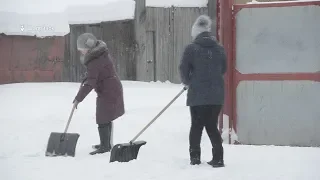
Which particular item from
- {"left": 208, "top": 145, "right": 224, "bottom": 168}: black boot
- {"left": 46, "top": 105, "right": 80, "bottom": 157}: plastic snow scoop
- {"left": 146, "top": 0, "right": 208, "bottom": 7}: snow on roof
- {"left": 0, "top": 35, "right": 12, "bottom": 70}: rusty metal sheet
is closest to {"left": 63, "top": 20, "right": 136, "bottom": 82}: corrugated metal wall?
{"left": 146, "top": 0, "right": 208, "bottom": 7}: snow on roof

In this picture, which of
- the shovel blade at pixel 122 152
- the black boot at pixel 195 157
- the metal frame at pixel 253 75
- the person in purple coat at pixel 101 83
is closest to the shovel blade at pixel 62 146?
the person in purple coat at pixel 101 83

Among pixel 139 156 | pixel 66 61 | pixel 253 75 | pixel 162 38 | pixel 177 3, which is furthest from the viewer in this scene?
pixel 66 61

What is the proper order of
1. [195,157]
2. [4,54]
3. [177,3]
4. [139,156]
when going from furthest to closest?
[4,54]
[177,3]
[139,156]
[195,157]

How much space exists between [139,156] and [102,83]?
101cm

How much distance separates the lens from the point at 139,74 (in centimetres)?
1571

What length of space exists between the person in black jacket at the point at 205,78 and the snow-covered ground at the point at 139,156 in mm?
450

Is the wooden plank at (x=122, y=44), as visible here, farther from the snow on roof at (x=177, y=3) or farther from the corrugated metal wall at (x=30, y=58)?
the corrugated metal wall at (x=30, y=58)

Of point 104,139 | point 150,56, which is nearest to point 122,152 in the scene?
point 104,139

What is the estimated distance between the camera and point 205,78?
17.2ft

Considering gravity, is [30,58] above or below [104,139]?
above

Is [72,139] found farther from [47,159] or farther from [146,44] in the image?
[146,44]

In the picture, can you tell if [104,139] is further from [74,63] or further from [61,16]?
[61,16]

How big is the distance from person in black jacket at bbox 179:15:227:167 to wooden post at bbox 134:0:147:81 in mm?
10263

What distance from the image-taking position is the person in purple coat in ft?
20.1
